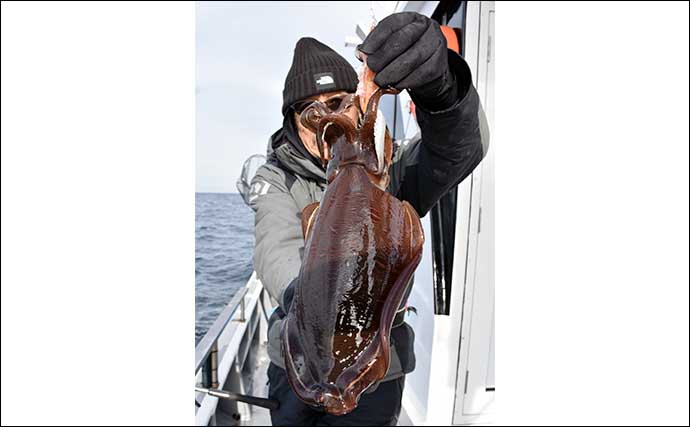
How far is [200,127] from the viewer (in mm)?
666

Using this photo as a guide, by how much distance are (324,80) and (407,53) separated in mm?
119

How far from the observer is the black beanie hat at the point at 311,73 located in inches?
25.0

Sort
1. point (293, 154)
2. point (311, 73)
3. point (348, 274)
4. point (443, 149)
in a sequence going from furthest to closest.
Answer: point (443, 149)
point (293, 154)
point (311, 73)
point (348, 274)

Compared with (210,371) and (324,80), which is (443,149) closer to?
(324,80)

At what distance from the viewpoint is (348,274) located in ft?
1.69

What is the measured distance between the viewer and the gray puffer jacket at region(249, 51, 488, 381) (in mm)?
762

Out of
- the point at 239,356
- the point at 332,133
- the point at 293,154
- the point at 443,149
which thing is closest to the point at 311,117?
the point at 332,133

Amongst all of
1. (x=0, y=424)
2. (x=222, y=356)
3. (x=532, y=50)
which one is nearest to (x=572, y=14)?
(x=532, y=50)

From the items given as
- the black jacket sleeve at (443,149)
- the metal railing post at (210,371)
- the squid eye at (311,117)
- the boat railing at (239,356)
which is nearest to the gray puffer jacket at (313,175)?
the black jacket sleeve at (443,149)

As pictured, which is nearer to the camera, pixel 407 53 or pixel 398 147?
pixel 407 53

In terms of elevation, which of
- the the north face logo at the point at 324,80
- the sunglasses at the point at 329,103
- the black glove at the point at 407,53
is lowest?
the sunglasses at the point at 329,103

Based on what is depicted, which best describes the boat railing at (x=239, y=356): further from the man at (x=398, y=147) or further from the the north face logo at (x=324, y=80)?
the the north face logo at (x=324, y=80)

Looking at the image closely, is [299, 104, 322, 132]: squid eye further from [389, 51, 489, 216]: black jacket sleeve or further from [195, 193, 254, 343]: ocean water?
[389, 51, 489, 216]: black jacket sleeve

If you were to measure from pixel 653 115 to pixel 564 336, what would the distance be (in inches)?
16.4
